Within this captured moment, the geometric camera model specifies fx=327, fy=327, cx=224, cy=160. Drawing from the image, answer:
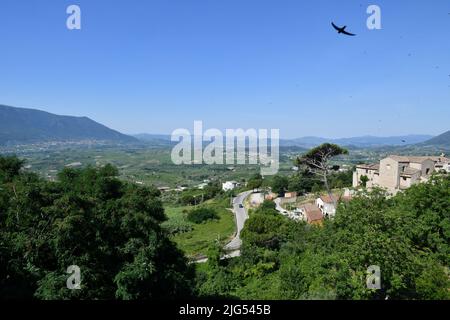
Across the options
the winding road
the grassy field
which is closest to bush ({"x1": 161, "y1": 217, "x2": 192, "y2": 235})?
the grassy field

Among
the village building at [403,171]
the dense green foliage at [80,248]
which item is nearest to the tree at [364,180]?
the village building at [403,171]

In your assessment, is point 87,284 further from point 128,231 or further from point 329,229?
point 329,229

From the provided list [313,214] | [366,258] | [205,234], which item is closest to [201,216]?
[205,234]

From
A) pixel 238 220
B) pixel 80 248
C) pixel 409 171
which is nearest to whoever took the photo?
pixel 80 248

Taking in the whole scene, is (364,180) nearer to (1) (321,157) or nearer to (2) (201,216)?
(1) (321,157)

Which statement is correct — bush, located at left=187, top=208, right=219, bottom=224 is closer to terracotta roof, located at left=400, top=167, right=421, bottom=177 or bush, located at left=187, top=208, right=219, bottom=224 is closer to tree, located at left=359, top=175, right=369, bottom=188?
tree, located at left=359, top=175, right=369, bottom=188

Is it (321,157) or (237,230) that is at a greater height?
(321,157)
